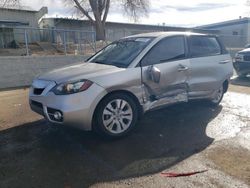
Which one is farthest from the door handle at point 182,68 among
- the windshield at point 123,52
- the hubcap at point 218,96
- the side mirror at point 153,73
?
the hubcap at point 218,96

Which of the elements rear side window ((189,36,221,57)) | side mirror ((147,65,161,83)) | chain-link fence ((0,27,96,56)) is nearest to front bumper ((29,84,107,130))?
side mirror ((147,65,161,83))

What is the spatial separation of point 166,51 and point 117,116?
154 centimetres

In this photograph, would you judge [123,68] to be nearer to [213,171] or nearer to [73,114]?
[73,114]

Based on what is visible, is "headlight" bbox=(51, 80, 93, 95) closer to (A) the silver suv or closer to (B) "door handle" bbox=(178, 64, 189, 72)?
(A) the silver suv

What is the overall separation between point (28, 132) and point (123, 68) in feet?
6.63

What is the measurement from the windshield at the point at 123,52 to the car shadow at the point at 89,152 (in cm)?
122

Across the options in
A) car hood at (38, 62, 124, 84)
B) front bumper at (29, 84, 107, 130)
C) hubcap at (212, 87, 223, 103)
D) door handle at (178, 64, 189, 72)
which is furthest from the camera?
hubcap at (212, 87, 223, 103)

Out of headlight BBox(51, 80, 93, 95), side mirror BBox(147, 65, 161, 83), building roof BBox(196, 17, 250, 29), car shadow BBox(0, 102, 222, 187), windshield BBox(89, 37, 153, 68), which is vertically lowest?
car shadow BBox(0, 102, 222, 187)

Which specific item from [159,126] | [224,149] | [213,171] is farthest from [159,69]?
[213,171]

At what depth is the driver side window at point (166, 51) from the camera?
4.36 m

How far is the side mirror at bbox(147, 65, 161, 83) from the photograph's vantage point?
425cm

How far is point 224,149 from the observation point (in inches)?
144

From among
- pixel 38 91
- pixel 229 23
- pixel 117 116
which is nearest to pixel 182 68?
pixel 117 116

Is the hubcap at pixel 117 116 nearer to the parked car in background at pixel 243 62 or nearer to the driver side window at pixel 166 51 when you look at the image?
the driver side window at pixel 166 51
